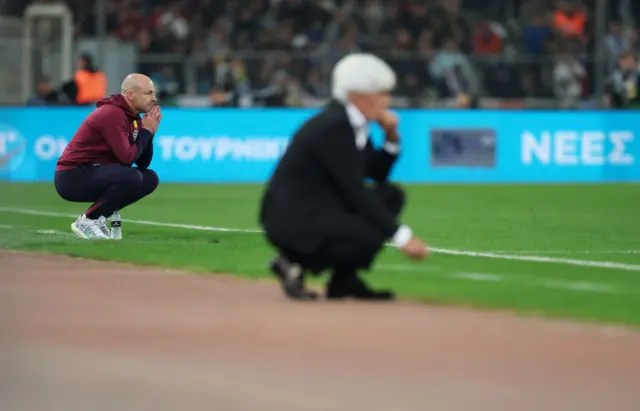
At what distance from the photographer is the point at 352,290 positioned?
1123cm

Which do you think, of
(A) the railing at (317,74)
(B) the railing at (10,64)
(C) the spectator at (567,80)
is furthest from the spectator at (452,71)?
(B) the railing at (10,64)

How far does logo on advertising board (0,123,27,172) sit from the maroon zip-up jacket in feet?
43.9

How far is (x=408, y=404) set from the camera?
733 cm

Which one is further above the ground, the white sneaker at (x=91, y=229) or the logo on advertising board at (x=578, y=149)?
the white sneaker at (x=91, y=229)

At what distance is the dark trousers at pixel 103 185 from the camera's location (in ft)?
54.1

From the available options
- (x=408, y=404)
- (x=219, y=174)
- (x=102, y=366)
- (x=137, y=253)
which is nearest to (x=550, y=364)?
(x=408, y=404)

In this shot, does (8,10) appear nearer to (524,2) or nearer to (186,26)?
(186,26)

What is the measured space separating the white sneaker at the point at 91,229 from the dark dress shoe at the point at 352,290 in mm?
5807

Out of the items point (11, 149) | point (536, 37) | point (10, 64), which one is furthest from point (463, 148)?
point (10, 64)

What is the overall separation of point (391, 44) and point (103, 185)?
62.8 feet

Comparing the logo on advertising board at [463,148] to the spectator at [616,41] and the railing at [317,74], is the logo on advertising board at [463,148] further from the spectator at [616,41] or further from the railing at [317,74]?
the spectator at [616,41]

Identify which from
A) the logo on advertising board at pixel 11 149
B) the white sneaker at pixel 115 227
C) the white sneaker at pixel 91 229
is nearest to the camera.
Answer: the white sneaker at pixel 91 229

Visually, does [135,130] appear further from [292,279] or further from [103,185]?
[292,279]

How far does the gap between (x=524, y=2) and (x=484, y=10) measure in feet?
2.97
